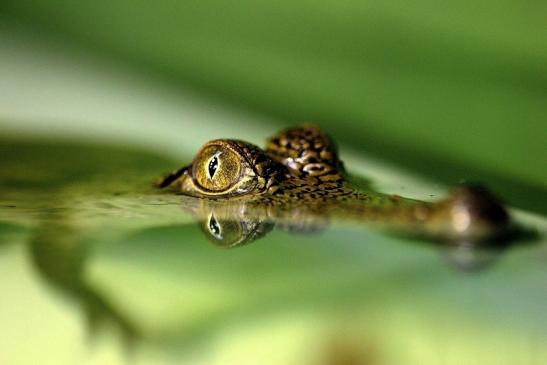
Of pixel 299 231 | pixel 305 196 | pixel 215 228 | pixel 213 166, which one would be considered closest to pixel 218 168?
pixel 213 166

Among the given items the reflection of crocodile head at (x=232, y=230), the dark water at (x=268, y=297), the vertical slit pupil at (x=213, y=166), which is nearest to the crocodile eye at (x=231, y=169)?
the vertical slit pupil at (x=213, y=166)

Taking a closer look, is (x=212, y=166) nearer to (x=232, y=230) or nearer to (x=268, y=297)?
(x=232, y=230)

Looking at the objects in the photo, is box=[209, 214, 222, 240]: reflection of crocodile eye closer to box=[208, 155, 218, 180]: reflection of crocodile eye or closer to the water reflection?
the water reflection

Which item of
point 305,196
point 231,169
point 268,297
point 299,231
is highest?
point 231,169

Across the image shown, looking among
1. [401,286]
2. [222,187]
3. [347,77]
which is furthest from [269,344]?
[347,77]

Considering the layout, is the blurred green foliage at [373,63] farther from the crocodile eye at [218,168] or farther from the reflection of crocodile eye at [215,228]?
the reflection of crocodile eye at [215,228]

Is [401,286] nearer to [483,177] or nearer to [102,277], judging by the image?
[102,277]
